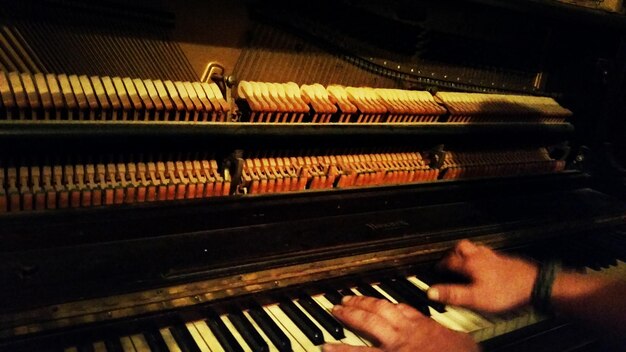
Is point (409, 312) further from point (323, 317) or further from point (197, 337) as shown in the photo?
point (197, 337)

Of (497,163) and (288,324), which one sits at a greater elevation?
(497,163)

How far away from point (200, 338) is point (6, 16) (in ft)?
3.58

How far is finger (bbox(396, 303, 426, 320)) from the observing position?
67.4 inches

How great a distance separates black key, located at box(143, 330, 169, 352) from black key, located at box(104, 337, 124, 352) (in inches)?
3.0

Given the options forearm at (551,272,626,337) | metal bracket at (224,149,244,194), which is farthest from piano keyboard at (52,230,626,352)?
metal bracket at (224,149,244,194)

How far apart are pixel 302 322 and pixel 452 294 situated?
61cm

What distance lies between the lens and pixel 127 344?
59.4 inches

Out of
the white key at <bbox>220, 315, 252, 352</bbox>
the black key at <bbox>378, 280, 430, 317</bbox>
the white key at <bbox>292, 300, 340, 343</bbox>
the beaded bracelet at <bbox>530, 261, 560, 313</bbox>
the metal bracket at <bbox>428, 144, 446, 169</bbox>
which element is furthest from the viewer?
the metal bracket at <bbox>428, 144, 446, 169</bbox>

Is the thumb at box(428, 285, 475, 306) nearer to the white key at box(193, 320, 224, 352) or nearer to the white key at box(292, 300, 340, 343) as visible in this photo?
the white key at box(292, 300, 340, 343)

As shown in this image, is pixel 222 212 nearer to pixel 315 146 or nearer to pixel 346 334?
pixel 315 146

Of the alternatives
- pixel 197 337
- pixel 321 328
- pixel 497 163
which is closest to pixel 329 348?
pixel 321 328

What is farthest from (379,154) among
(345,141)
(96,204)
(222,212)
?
(96,204)

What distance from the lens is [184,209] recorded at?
5.48 ft

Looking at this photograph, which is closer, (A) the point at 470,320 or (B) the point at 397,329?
(B) the point at 397,329
